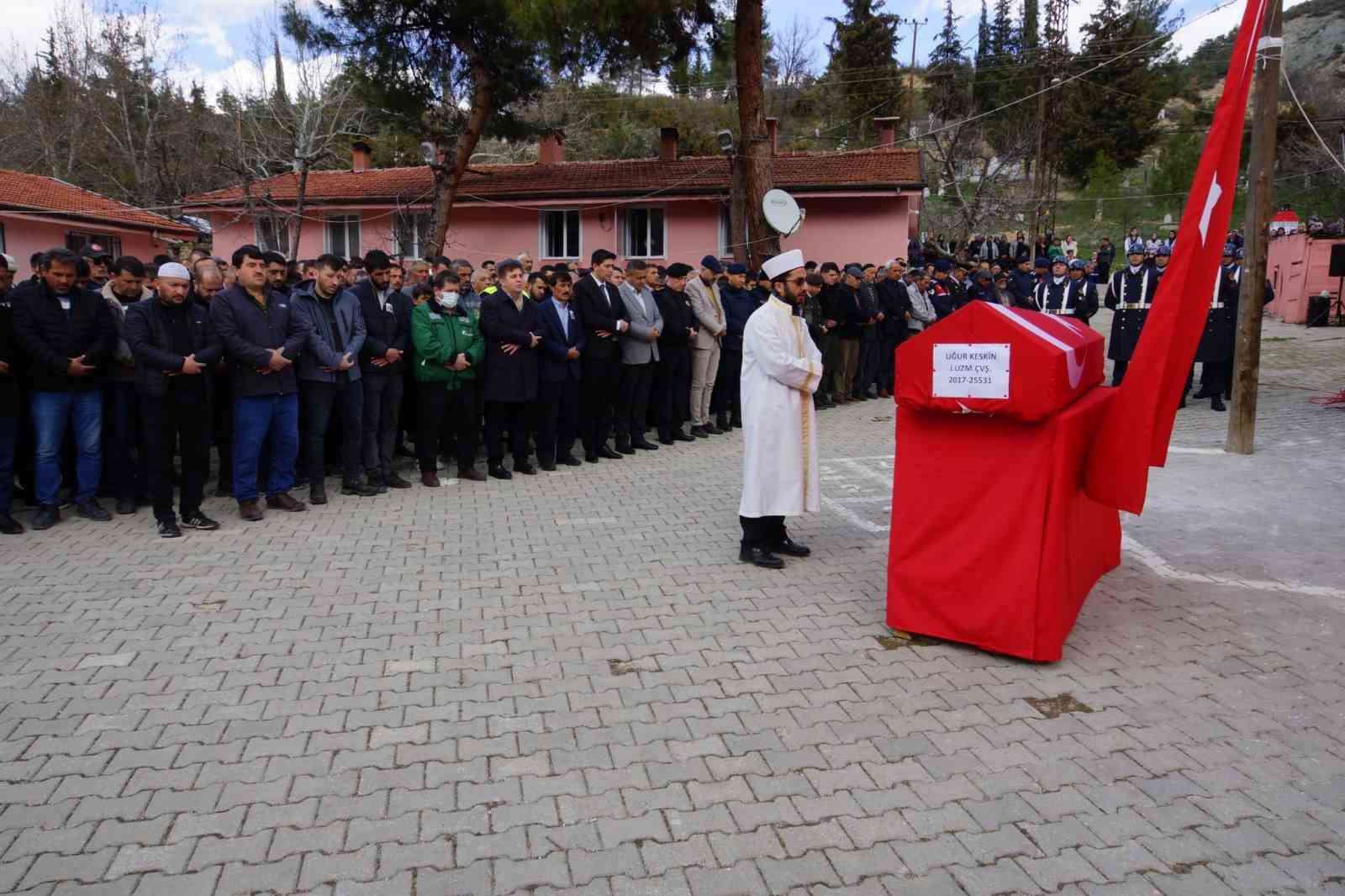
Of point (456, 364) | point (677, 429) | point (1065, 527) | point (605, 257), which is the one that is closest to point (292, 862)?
point (1065, 527)

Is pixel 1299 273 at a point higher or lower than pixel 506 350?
higher

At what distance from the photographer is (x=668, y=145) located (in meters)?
30.1

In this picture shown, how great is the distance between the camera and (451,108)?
23.9 metres

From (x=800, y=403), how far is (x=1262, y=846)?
3810 millimetres

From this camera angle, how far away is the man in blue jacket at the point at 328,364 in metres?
8.26

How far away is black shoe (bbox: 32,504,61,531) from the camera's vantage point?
756cm

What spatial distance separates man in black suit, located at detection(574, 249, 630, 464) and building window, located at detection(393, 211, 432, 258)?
20068 millimetres

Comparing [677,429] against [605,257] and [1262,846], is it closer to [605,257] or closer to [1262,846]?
[605,257]

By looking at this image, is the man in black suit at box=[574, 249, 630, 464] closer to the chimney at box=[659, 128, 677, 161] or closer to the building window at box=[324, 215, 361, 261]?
the chimney at box=[659, 128, 677, 161]

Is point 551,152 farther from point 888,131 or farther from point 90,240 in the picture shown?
point 90,240

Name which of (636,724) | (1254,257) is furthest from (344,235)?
(636,724)

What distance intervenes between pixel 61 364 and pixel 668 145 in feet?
81.4

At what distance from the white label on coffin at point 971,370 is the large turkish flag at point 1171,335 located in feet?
2.45

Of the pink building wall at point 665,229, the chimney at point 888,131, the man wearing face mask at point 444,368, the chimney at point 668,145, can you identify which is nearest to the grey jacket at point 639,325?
the man wearing face mask at point 444,368
